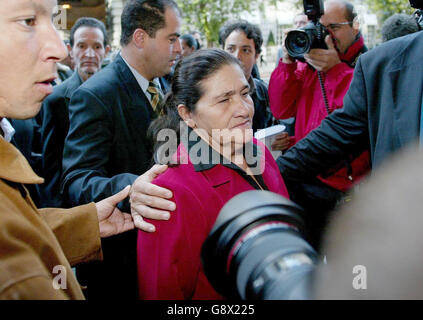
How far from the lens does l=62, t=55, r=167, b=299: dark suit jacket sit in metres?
2.16

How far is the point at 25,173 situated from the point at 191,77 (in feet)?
3.24

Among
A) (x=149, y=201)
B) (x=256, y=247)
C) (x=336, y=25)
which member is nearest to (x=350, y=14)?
(x=336, y=25)

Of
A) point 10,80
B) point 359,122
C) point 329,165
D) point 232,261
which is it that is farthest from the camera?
point 329,165

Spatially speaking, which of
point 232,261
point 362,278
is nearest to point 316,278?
point 362,278

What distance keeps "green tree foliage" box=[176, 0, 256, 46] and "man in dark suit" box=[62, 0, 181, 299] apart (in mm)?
14249

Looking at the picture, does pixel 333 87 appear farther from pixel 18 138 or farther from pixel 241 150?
pixel 18 138

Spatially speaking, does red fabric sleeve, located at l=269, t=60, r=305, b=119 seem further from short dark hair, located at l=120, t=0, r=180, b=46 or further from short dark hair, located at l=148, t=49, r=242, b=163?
short dark hair, located at l=148, t=49, r=242, b=163

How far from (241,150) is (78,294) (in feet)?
3.28

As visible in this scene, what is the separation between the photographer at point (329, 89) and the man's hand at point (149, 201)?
3.91 ft

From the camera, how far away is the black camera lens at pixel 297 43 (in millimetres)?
2621

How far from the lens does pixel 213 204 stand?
1.64 meters

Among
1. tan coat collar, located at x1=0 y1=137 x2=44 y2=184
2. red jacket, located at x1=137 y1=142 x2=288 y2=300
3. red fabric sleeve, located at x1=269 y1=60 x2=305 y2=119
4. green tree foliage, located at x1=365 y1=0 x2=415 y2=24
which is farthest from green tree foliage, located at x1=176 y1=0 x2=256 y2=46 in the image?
tan coat collar, located at x1=0 y1=137 x2=44 y2=184

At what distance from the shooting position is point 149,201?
5.17ft

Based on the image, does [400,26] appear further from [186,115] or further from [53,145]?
[53,145]
